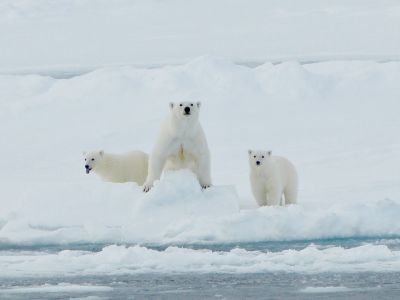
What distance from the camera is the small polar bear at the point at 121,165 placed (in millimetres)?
9281

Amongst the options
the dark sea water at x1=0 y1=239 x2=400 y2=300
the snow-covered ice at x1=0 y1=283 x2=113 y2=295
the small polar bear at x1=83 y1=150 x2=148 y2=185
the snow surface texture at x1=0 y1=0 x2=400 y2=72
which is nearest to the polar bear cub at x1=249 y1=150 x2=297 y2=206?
the small polar bear at x1=83 y1=150 x2=148 y2=185

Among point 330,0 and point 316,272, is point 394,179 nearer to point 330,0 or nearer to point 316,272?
point 316,272

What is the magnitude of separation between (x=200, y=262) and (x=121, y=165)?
2650mm

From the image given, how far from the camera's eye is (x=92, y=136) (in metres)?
13.8

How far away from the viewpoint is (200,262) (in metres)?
6.77

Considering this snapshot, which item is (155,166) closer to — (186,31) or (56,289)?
(56,289)

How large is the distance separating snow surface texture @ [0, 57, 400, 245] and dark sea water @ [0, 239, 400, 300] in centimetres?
125

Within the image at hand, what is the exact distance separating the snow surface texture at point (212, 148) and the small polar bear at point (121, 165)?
0.89 feet

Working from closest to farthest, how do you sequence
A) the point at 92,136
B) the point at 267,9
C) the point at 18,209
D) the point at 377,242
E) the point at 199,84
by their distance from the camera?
the point at 377,242, the point at 18,209, the point at 92,136, the point at 199,84, the point at 267,9

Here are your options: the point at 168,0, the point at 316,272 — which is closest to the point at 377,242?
the point at 316,272

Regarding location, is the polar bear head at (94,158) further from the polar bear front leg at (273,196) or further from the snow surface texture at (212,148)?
the polar bear front leg at (273,196)

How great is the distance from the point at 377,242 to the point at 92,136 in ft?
22.3

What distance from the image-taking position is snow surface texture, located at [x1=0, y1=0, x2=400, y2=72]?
24016 millimetres

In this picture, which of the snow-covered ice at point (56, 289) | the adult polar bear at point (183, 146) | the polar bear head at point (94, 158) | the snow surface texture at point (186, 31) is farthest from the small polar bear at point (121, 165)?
the snow surface texture at point (186, 31)
